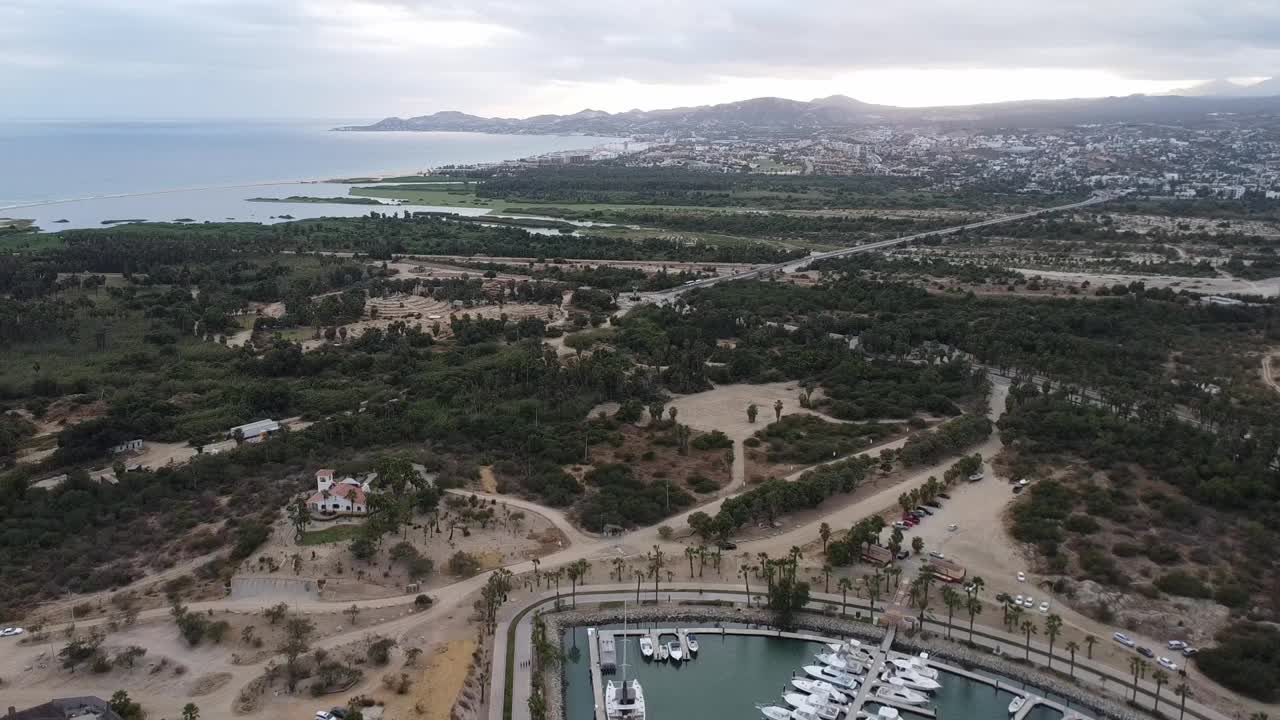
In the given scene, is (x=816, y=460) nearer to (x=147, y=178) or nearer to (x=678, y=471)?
(x=678, y=471)

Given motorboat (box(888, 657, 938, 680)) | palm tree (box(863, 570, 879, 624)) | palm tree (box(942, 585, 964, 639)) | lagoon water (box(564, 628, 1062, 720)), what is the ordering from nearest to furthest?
lagoon water (box(564, 628, 1062, 720))
motorboat (box(888, 657, 938, 680))
palm tree (box(942, 585, 964, 639))
palm tree (box(863, 570, 879, 624))

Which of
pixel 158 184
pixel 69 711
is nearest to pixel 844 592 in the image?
pixel 69 711

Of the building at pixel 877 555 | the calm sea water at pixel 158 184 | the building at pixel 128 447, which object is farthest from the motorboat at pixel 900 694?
the calm sea water at pixel 158 184

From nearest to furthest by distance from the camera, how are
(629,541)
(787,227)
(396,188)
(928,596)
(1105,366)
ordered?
(928,596) → (629,541) → (1105,366) → (787,227) → (396,188)

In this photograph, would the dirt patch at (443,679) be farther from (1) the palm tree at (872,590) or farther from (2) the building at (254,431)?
(2) the building at (254,431)

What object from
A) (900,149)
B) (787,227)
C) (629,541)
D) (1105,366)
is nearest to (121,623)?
(629,541)

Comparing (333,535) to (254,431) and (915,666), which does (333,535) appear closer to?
(254,431)

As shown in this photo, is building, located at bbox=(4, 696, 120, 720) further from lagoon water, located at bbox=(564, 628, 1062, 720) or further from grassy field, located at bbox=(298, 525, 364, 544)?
lagoon water, located at bbox=(564, 628, 1062, 720)

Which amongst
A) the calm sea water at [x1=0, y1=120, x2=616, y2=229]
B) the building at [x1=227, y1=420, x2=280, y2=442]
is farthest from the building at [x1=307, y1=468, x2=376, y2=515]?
the calm sea water at [x1=0, y1=120, x2=616, y2=229]
